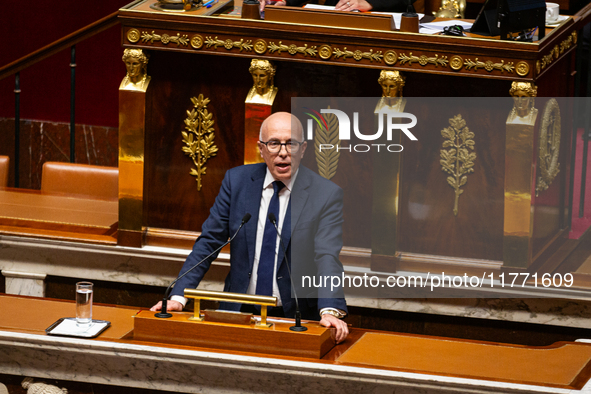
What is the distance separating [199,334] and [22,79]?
13.0 ft

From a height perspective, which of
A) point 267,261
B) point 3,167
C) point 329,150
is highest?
point 329,150

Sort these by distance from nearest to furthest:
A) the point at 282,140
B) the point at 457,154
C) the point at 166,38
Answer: the point at 282,140, the point at 457,154, the point at 166,38

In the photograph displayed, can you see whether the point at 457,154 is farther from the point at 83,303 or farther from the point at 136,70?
the point at 83,303

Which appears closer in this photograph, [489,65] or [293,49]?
[489,65]

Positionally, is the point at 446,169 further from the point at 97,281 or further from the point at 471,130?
the point at 97,281

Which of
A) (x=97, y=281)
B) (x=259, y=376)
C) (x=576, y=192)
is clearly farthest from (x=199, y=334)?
(x=576, y=192)

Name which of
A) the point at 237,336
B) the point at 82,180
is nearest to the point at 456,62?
the point at 237,336

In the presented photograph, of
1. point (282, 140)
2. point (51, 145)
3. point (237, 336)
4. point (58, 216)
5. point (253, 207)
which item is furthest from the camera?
point (51, 145)

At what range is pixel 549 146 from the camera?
381 cm

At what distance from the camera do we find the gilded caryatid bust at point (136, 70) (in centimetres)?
389

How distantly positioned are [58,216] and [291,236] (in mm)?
1599

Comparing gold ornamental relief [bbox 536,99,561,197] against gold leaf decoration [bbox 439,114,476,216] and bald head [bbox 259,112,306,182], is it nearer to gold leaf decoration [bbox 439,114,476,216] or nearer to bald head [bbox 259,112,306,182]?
gold leaf decoration [bbox 439,114,476,216]

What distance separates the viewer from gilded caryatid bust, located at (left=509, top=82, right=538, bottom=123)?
3.52 metres

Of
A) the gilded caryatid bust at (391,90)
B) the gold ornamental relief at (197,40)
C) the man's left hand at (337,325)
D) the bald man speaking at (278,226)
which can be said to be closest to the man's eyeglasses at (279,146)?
the bald man speaking at (278,226)
